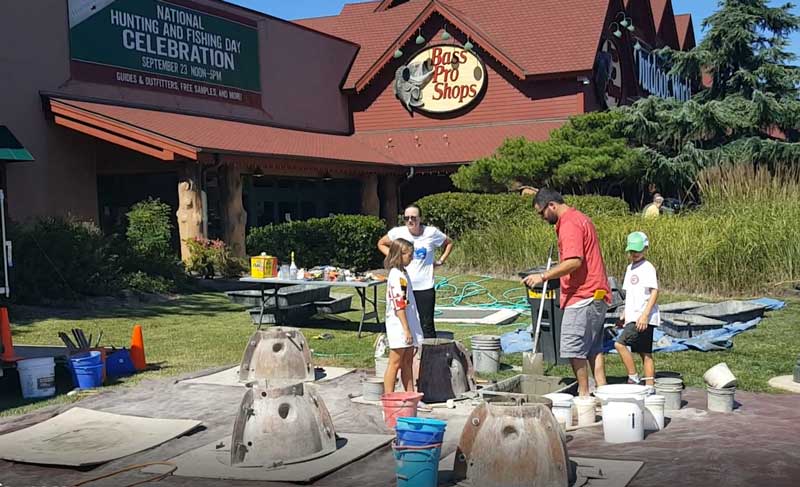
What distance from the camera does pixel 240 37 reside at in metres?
23.3

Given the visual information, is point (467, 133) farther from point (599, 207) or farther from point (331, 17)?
point (331, 17)

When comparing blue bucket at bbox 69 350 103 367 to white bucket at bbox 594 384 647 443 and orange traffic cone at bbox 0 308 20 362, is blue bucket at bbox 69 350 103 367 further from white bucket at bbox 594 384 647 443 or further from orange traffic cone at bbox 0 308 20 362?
white bucket at bbox 594 384 647 443

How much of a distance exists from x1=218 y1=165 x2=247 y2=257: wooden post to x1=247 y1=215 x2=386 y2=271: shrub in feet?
0.89

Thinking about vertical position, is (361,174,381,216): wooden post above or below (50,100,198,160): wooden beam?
below

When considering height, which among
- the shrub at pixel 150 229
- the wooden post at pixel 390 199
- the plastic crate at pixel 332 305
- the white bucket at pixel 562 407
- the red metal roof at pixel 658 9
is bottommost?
the white bucket at pixel 562 407

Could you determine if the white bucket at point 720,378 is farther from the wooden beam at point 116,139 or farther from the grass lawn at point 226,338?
the wooden beam at point 116,139

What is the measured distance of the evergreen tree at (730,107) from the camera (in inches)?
955

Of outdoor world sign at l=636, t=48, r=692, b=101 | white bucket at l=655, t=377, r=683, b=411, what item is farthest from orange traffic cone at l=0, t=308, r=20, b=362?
outdoor world sign at l=636, t=48, r=692, b=101

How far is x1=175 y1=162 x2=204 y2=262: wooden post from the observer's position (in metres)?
18.5

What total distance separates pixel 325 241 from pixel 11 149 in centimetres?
725

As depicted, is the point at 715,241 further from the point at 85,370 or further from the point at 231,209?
the point at 85,370

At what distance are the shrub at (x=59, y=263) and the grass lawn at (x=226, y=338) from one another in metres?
0.58

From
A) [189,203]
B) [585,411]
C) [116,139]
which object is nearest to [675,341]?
[585,411]

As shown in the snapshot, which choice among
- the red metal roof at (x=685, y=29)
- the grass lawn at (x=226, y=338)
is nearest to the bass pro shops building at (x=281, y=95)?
the grass lawn at (x=226, y=338)
